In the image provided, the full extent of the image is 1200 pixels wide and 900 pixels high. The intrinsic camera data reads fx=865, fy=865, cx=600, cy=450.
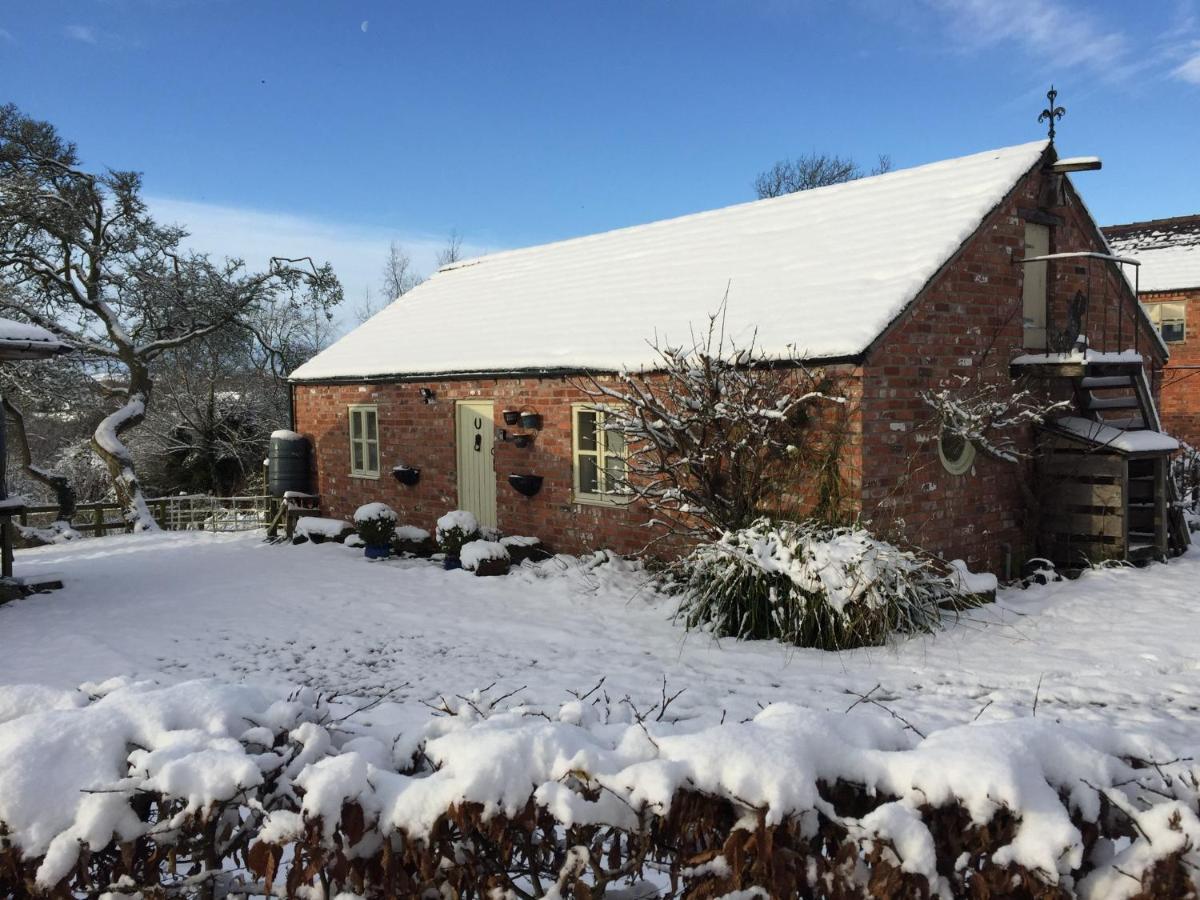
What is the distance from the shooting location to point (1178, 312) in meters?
23.4

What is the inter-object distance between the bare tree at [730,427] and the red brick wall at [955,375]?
67 centimetres

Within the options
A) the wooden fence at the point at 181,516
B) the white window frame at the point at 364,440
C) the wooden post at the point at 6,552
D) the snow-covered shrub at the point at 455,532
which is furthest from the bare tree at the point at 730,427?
the wooden fence at the point at 181,516

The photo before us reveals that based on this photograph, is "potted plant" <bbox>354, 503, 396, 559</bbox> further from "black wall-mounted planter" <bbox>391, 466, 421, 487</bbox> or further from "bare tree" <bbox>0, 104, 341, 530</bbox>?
"bare tree" <bbox>0, 104, 341, 530</bbox>

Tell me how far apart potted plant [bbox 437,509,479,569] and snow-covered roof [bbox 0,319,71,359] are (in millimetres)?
4869

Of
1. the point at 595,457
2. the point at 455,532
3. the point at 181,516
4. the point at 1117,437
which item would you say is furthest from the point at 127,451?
the point at 1117,437

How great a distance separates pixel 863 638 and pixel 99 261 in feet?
66.7

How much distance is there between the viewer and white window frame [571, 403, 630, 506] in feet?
34.1

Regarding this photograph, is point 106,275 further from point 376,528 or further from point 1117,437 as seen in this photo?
point 1117,437

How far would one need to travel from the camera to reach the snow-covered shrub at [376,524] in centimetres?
1252

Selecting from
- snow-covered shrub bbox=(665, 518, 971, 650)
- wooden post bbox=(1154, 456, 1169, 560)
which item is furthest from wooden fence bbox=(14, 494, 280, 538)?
wooden post bbox=(1154, 456, 1169, 560)

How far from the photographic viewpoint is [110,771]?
220cm

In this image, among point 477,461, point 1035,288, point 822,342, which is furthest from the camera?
point 477,461

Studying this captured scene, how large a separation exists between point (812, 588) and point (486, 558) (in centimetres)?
499

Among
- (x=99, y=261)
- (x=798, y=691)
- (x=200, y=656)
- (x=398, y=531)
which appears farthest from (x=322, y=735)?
(x=99, y=261)
